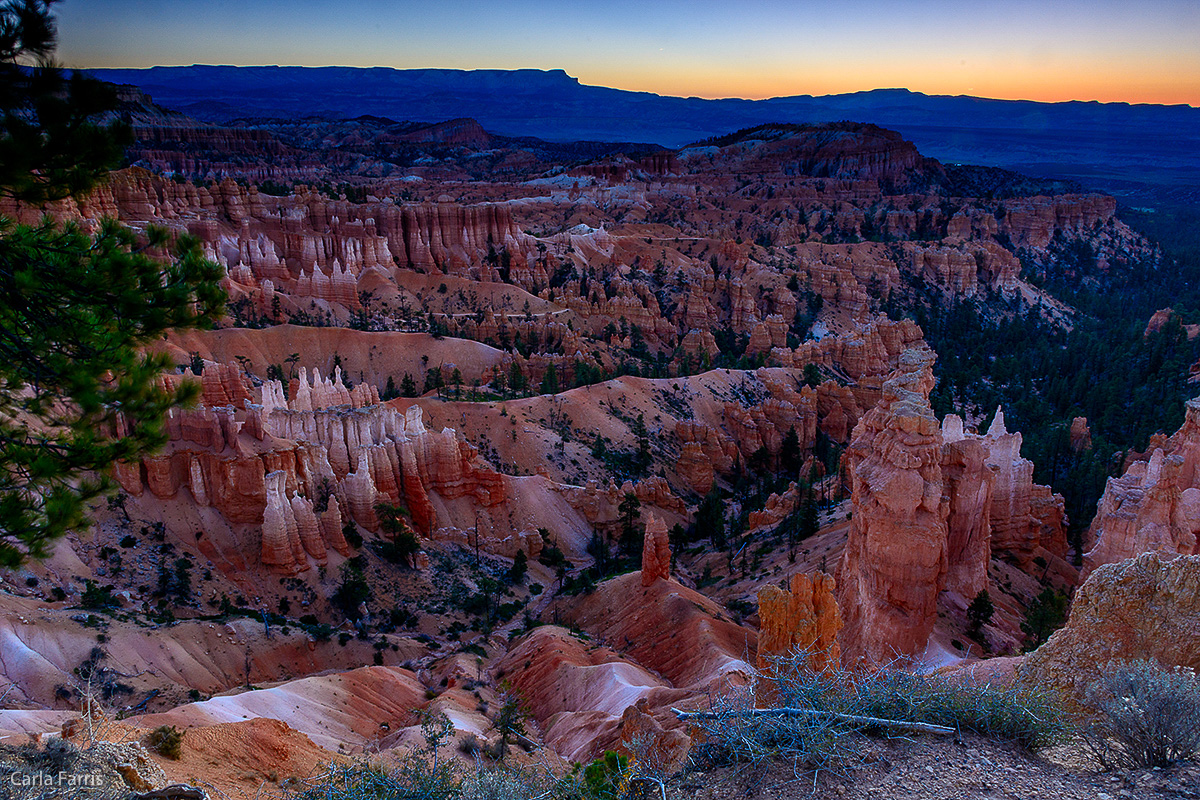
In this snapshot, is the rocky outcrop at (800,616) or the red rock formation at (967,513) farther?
the red rock formation at (967,513)

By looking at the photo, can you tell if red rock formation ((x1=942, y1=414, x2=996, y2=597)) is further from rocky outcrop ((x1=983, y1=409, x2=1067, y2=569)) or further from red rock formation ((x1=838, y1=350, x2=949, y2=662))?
rocky outcrop ((x1=983, y1=409, x2=1067, y2=569))

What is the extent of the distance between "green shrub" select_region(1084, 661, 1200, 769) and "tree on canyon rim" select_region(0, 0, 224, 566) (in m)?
10.3

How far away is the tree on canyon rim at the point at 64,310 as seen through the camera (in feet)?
24.3

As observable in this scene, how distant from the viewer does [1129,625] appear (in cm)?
1031

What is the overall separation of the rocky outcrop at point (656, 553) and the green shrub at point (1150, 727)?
1997cm

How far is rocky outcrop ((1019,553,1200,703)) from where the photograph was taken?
32.3ft

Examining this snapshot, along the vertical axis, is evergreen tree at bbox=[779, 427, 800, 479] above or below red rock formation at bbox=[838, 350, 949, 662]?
below

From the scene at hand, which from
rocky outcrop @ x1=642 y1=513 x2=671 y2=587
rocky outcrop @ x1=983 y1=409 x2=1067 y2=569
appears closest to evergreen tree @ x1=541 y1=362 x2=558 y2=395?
rocky outcrop @ x1=642 y1=513 x2=671 y2=587

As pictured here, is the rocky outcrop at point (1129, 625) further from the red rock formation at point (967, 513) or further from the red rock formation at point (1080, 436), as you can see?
the red rock formation at point (1080, 436)

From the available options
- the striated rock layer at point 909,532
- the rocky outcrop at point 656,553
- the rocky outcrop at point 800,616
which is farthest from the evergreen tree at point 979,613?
the rocky outcrop at point 656,553

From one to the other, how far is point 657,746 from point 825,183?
122447 mm

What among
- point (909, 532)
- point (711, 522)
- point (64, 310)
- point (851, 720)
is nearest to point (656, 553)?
point (909, 532)

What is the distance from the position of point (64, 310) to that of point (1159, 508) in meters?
23.7

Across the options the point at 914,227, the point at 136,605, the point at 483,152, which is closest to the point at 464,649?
the point at 136,605
